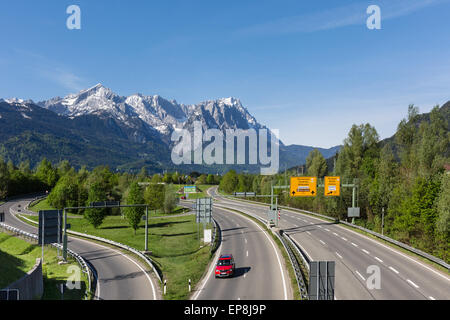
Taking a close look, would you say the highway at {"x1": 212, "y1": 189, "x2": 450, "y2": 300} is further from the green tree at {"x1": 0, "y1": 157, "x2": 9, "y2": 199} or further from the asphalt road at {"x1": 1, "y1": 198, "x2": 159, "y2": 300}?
the green tree at {"x1": 0, "y1": 157, "x2": 9, "y2": 199}

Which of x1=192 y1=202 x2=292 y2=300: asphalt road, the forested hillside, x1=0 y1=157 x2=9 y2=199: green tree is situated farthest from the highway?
x1=0 y1=157 x2=9 y2=199: green tree

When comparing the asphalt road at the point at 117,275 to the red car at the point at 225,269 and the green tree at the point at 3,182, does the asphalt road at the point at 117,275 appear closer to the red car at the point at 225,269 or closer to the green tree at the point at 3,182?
the red car at the point at 225,269

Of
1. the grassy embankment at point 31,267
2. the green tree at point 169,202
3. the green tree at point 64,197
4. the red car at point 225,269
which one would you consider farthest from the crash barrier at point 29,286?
the green tree at point 64,197

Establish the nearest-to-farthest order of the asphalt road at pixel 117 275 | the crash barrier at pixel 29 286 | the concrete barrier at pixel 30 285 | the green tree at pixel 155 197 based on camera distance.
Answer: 1. the crash barrier at pixel 29 286
2. the concrete barrier at pixel 30 285
3. the asphalt road at pixel 117 275
4. the green tree at pixel 155 197

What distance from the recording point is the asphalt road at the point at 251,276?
2317cm

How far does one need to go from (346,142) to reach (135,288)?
70.5 metres

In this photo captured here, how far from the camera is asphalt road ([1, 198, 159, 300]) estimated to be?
82.5 feet

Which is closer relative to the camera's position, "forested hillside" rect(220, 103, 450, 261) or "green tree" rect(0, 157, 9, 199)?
"forested hillside" rect(220, 103, 450, 261)

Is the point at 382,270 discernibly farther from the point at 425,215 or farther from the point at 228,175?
the point at 228,175

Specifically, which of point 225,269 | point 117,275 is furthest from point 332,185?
point 117,275

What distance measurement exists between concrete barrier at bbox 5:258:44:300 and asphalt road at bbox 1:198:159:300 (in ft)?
14.6

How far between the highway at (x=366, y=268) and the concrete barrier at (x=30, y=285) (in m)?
21.6

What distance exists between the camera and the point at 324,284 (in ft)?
49.7
